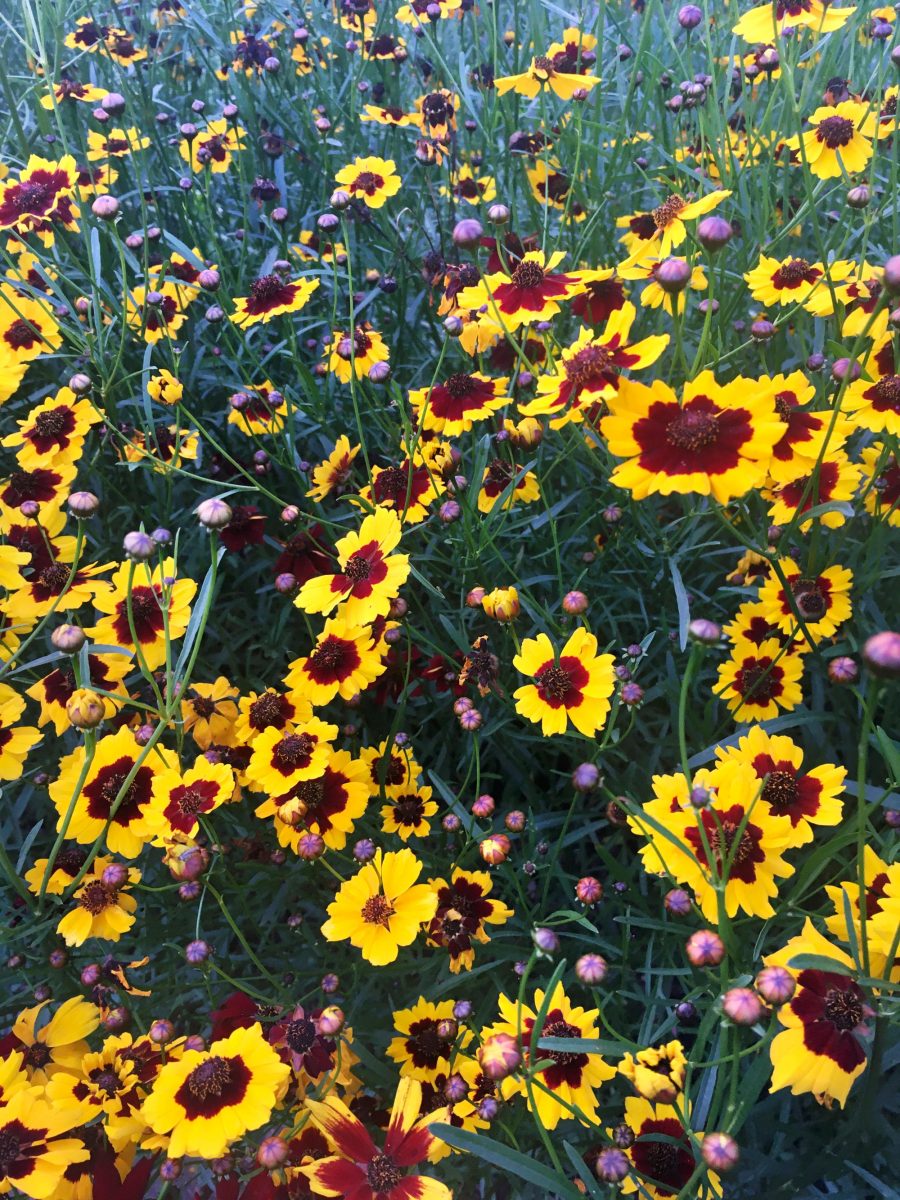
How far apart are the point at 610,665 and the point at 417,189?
2.10 meters

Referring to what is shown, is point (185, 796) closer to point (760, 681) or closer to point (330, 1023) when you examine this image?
point (330, 1023)

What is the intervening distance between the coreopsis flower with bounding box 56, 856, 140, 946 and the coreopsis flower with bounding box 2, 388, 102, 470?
83cm

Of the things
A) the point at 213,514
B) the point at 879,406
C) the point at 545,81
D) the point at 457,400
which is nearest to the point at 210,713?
the point at 213,514

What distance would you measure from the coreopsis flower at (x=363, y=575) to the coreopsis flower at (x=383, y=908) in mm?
351

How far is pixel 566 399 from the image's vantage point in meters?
1.21

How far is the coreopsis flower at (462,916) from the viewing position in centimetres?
128

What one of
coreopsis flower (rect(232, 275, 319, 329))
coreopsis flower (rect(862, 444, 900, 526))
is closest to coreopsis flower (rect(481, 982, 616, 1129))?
coreopsis flower (rect(862, 444, 900, 526))

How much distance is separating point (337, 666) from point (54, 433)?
32.7 inches

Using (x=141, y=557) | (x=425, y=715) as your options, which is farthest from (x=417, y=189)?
(x=141, y=557)

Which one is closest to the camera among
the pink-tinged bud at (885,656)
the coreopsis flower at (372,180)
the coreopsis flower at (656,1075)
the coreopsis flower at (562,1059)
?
the pink-tinged bud at (885,656)

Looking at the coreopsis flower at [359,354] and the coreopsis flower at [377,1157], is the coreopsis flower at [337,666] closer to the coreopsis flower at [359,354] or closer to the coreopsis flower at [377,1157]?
the coreopsis flower at [377,1157]

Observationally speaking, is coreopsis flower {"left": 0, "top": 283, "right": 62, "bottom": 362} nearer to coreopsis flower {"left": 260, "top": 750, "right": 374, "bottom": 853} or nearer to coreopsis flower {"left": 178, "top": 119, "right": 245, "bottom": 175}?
coreopsis flower {"left": 178, "top": 119, "right": 245, "bottom": 175}

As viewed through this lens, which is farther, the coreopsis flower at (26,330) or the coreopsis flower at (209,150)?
the coreopsis flower at (209,150)

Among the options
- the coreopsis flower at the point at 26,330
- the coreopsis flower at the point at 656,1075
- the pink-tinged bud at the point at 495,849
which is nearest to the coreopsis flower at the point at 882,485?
the pink-tinged bud at the point at 495,849
